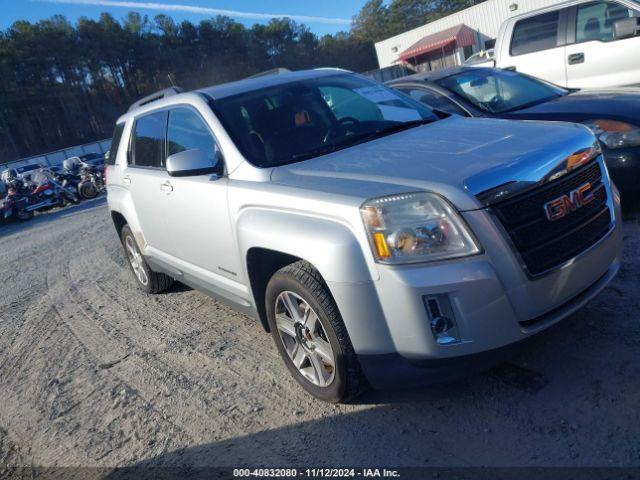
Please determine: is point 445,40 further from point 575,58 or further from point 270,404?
point 270,404

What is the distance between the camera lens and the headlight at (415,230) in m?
2.41

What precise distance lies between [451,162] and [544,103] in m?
3.41

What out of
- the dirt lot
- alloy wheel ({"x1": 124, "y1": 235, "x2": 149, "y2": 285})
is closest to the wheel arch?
the dirt lot

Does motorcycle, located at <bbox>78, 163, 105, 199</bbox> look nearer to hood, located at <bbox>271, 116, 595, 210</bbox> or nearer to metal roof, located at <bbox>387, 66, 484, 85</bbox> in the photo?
metal roof, located at <bbox>387, 66, 484, 85</bbox>

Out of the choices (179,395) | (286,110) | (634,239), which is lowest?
(634,239)

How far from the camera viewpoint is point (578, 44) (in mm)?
7133

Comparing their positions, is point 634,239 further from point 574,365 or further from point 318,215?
point 318,215

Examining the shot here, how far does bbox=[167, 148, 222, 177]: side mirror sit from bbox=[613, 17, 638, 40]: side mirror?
5.52 meters

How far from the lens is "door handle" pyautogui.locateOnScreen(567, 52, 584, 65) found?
7.12m

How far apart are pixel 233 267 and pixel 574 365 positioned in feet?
6.64

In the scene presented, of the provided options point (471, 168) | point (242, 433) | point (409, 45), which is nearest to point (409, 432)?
point (242, 433)

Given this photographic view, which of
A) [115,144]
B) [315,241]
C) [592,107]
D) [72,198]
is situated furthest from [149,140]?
[72,198]

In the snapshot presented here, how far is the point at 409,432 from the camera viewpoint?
2723 millimetres

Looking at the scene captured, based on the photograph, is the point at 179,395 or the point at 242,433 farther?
the point at 179,395
